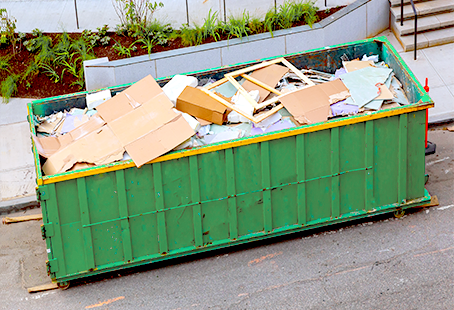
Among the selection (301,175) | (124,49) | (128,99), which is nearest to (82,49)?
(124,49)

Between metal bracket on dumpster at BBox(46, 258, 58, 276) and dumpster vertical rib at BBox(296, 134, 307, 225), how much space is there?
9.69ft

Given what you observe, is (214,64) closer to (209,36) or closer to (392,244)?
(209,36)

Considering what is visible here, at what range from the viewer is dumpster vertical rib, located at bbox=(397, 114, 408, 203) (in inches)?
283

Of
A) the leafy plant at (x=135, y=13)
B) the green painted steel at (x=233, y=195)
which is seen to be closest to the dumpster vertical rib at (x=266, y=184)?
the green painted steel at (x=233, y=195)

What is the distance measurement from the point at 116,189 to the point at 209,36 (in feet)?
16.4

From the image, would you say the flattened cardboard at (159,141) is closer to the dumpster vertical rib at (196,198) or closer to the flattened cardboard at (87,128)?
the dumpster vertical rib at (196,198)

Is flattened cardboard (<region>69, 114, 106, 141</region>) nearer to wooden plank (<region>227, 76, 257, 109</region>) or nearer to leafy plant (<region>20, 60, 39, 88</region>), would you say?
wooden plank (<region>227, 76, 257, 109</region>)

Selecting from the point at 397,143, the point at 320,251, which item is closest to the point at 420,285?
the point at 320,251

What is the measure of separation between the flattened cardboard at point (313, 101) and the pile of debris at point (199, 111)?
1cm

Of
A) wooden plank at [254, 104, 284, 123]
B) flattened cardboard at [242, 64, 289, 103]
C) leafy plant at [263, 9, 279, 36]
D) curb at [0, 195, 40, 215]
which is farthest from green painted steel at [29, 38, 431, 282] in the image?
leafy plant at [263, 9, 279, 36]

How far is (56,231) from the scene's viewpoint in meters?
6.68

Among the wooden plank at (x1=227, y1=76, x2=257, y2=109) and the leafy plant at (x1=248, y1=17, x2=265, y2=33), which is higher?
the leafy plant at (x1=248, y1=17, x2=265, y2=33)

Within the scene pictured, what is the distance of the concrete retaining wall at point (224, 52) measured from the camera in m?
10.4

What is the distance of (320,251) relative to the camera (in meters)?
7.32
